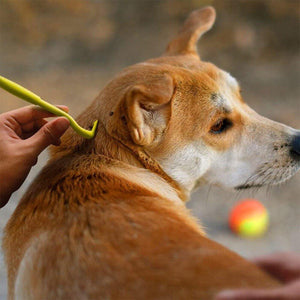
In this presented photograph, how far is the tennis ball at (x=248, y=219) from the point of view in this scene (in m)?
4.62

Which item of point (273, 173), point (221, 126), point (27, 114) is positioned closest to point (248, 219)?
point (273, 173)

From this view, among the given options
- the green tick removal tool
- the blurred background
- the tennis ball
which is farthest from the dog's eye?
the blurred background

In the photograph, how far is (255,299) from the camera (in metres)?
1.18

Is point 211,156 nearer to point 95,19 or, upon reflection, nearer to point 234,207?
point 234,207

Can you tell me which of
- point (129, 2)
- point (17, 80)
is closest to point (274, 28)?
point (129, 2)

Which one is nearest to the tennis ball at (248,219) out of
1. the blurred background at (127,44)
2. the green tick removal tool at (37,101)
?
the blurred background at (127,44)

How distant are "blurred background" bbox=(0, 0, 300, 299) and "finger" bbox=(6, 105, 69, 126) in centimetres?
403

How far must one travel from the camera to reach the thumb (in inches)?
78.1

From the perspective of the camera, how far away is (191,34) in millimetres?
2980

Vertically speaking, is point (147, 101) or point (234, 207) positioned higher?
point (147, 101)

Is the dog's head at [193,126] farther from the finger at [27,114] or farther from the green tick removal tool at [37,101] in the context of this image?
the finger at [27,114]

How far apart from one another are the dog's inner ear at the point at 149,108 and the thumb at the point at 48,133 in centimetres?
29

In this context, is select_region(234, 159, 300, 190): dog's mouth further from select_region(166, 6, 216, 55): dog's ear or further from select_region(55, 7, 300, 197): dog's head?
select_region(166, 6, 216, 55): dog's ear

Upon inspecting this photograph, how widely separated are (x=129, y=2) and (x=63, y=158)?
6.55 m
